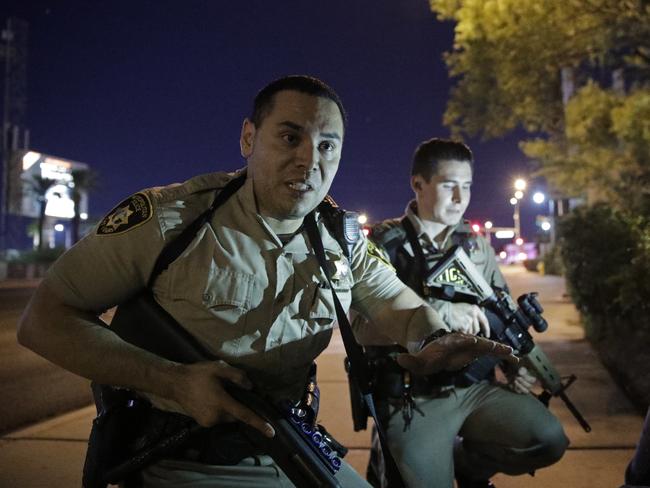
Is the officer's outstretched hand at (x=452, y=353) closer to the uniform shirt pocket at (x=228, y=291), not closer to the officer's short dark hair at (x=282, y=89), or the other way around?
the uniform shirt pocket at (x=228, y=291)

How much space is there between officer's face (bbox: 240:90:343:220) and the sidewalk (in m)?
2.18

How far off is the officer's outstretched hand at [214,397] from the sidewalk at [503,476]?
224 cm

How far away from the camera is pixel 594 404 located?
4.62 meters

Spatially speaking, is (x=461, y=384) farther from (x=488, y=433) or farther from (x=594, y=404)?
(x=594, y=404)

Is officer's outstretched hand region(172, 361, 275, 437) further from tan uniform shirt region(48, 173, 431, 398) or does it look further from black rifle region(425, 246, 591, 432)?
black rifle region(425, 246, 591, 432)

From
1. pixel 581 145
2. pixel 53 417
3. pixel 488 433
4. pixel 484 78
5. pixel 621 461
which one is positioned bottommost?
pixel 53 417

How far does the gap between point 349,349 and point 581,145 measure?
7698 mm

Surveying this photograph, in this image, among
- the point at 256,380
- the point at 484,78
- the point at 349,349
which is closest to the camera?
the point at 256,380

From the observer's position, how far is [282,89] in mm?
1854

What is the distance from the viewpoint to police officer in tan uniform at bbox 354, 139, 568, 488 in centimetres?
241

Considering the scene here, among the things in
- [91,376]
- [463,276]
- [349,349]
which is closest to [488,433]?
[463,276]

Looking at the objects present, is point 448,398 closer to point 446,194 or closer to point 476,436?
point 476,436

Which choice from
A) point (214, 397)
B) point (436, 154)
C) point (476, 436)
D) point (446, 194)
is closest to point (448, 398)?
point (476, 436)

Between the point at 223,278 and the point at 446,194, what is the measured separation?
155 centimetres
